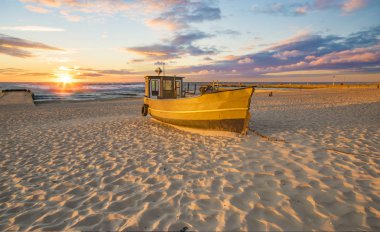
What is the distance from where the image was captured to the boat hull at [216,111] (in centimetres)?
812

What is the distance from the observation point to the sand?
10.9ft

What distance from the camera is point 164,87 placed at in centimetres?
1412

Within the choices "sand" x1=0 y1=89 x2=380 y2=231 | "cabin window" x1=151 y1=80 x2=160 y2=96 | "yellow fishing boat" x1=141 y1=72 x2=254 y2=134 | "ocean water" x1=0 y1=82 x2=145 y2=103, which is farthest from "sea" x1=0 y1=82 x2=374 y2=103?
"sand" x1=0 y1=89 x2=380 y2=231

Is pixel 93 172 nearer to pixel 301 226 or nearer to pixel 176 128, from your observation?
pixel 301 226

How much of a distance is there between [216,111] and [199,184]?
4.57 meters

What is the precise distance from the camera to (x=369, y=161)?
5223 millimetres

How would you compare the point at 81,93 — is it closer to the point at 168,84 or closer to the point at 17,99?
the point at 17,99

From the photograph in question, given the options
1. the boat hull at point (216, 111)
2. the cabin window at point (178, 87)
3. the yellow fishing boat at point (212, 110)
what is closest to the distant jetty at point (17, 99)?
the cabin window at point (178, 87)

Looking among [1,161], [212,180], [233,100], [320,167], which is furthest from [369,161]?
[1,161]

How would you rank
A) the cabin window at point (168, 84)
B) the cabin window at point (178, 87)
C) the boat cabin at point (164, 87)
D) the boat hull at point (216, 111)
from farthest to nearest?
1. the cabin window at point (178, 87)
2. the cabin window at point (168, 84)
3. the boat cabin at point (164, 87)
4. the boat hull at point (216, 111)

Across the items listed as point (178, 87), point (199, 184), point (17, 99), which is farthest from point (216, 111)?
point (17, 99)

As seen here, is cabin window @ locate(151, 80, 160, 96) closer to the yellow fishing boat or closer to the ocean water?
the yellow fishing boat

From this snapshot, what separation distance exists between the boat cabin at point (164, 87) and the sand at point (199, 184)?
6.48 meters

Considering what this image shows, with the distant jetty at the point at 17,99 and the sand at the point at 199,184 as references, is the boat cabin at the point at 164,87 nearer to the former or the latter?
the sand at the point at 199,184
